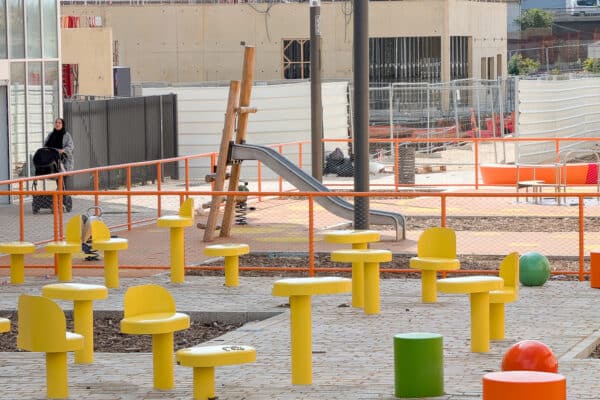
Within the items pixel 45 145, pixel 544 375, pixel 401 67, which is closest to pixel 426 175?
pixel 45 145

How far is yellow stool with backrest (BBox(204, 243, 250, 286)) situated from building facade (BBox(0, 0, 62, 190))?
14.0 m

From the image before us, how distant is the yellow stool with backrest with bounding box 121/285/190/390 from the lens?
458 inches

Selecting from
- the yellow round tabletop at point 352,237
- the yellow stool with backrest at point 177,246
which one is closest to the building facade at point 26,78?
the yellow stool with backrest at point 177,246

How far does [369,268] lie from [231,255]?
8.43 feet

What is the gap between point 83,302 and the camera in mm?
13039

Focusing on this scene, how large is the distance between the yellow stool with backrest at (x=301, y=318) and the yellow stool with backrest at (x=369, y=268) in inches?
126

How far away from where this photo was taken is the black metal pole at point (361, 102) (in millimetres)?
20062

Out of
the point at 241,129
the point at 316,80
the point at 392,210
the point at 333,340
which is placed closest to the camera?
the point at 333,340

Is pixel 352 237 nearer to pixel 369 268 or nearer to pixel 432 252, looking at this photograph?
pixel 432 252

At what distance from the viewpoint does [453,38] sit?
71.1 meters

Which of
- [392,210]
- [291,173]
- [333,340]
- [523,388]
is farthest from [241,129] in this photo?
[523,388]

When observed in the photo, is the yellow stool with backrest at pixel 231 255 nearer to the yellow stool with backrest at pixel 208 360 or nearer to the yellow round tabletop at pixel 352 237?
the yellow round tabletop at pixel 352 237

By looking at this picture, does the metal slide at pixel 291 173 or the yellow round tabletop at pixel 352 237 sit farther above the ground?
the metal slide at pixel 291 173

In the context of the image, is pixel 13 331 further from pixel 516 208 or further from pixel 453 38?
pixel 453 38
